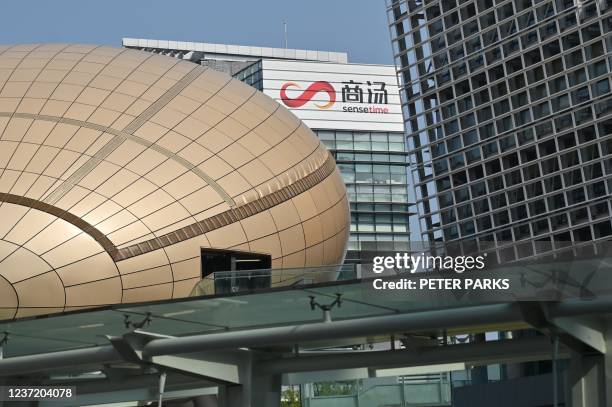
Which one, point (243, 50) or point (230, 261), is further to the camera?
point (243, 50)

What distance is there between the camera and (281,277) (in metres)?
14.7

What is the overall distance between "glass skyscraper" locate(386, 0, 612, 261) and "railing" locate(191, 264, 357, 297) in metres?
75.9

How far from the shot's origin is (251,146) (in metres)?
19.3

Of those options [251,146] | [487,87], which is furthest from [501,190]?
[251,146]

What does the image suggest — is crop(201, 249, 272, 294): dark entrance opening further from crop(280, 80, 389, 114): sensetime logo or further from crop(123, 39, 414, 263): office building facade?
crop(280, 80, 389, 114): sensetime logo

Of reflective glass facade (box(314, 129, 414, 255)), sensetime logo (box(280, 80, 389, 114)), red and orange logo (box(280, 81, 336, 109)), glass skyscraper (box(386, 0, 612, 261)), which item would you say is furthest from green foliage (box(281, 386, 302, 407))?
red and orange logo (box(280, 81, 336, 109))

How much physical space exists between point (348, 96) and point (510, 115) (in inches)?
819

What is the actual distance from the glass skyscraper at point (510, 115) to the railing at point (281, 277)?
75.9m

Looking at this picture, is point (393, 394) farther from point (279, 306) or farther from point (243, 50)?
point (243, 50)

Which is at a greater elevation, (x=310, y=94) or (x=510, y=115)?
(x=310, y=94)

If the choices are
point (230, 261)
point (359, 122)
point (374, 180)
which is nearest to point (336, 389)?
point (230, 261)

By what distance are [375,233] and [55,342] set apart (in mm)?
94047

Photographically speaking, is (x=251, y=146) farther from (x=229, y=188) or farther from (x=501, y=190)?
(x=501, y=190)

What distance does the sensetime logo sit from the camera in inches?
4616
